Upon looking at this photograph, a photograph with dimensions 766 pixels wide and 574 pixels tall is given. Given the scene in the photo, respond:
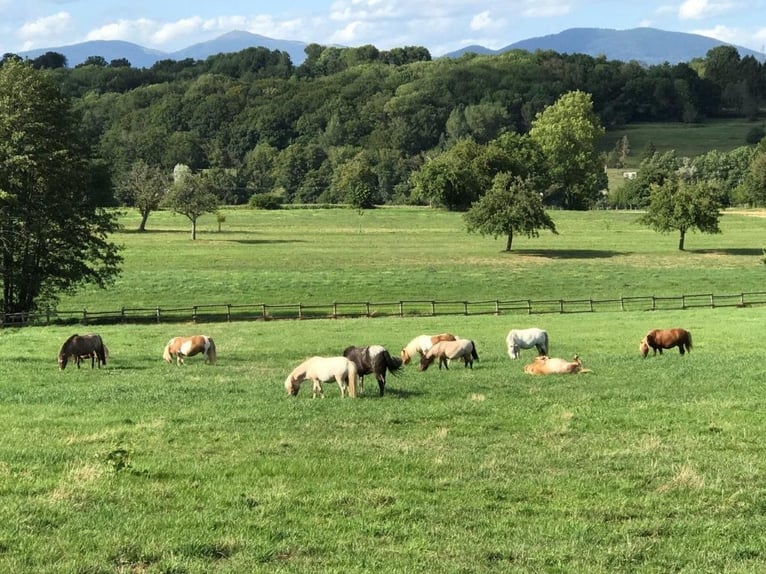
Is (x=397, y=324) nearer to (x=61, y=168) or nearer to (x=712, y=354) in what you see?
(x=712, y=354)

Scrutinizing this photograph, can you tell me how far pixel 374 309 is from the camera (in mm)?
45188

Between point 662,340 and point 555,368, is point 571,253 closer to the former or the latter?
point 662,340

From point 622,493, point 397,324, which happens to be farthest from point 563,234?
point 622,493

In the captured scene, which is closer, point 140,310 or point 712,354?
point 712,354

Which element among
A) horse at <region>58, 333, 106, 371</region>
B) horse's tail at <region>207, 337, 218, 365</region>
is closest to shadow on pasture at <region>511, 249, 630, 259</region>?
horse's tail at <region>207, 337, 218, 365</region>

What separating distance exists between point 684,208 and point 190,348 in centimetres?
5972

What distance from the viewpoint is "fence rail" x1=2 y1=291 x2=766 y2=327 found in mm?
41812

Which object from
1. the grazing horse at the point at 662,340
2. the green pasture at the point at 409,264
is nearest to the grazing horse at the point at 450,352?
the grazing horse at the point at 662,340

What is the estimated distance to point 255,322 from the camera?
132 ft

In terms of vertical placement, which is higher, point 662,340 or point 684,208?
point 684,208

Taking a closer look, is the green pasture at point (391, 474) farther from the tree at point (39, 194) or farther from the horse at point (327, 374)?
the tree at point (39, 194)

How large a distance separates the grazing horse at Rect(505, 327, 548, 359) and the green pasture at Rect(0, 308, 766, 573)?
4956 mm

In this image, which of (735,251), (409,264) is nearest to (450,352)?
(409,264)

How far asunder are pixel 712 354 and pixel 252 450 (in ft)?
59.9
